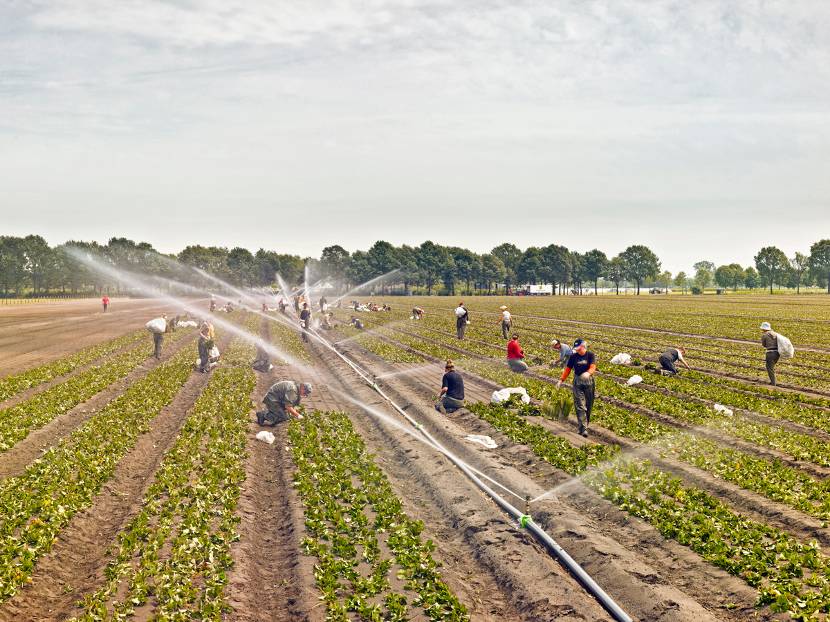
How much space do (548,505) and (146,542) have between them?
8345 millimetres

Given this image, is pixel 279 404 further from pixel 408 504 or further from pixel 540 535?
pixel 540 535

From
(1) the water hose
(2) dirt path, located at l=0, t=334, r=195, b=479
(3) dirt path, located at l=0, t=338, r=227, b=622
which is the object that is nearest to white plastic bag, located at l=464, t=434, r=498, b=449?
(1) the water hose

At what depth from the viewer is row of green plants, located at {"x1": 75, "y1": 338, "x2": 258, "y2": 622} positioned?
31.6ft

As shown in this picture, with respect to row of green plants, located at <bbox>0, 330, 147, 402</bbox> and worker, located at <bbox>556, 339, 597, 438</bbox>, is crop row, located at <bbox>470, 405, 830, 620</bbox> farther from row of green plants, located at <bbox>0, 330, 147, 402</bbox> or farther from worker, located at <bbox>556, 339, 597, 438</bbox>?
row of green plants, located at <bbox>0, 330, 147, 402</bbox>

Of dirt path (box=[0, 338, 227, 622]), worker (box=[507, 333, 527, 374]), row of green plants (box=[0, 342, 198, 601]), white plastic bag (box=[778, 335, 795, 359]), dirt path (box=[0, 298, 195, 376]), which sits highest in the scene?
white plastic bag (box=[778, 335, 795, 359])

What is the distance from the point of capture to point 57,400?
24.0 meters

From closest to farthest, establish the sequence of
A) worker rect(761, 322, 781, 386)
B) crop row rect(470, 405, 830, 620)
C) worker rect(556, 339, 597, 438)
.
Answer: crop row rect(470, 405, 830, 620) < worker rect(556, 339, 597, 438) < worker rect(761, 322, 781, 386)

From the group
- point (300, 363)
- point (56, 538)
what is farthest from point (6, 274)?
point (56, 538)

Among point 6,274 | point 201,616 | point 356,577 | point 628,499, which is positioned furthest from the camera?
point 6,274

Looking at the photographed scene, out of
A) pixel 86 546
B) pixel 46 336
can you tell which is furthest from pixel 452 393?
pixel 46 336

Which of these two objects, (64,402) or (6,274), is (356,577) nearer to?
(64,402)

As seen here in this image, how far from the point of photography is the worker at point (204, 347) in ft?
102

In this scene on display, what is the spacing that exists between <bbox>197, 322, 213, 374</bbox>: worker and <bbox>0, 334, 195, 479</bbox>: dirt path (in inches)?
115

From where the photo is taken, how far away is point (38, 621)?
31.0 feet
